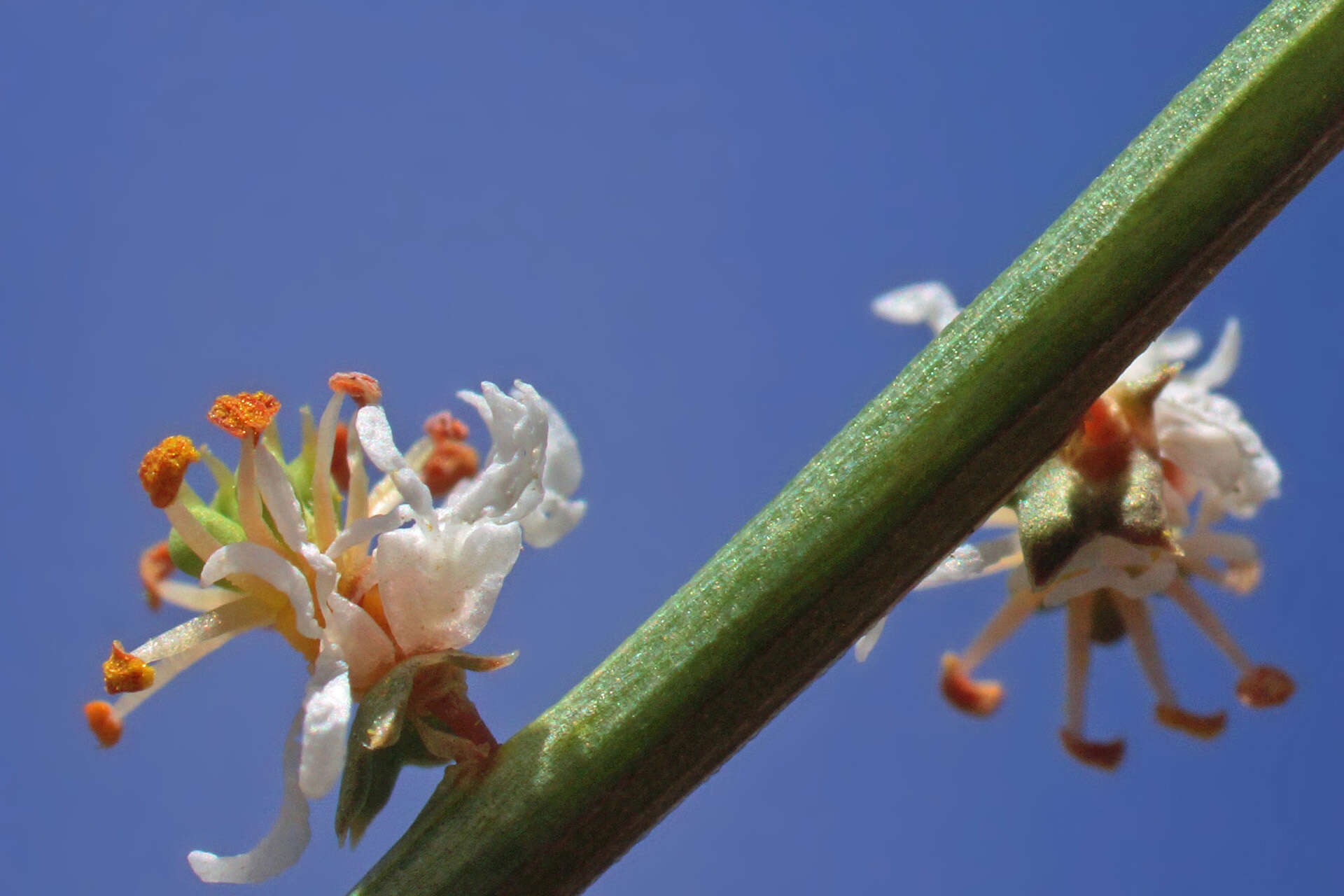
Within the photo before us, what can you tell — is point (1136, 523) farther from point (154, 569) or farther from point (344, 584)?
point (154, 569)

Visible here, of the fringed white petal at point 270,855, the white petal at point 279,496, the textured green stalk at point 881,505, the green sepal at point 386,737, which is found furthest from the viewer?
the white petal at point 279,496

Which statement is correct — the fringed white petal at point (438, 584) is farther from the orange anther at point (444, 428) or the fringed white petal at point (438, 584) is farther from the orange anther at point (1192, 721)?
the orange anther at point (1192, 721)

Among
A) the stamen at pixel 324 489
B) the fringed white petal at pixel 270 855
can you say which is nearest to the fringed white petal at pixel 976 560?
the stamen at pixel 324 489

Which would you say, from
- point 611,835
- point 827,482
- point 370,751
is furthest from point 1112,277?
point 370,751

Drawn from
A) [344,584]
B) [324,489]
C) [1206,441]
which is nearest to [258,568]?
[344,584]

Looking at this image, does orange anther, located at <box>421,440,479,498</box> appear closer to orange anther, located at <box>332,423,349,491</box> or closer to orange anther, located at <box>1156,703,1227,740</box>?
orange anther, located at <box>332,423,349,491</box>

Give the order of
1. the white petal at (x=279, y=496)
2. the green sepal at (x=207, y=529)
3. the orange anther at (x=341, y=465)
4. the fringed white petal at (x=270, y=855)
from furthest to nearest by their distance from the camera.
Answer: the orange anther at (x=341, y=465), the green sepal at (x=207, y=529), the white petal at (x=279, y=496), the fringed white petal at (x=270, y=855)
